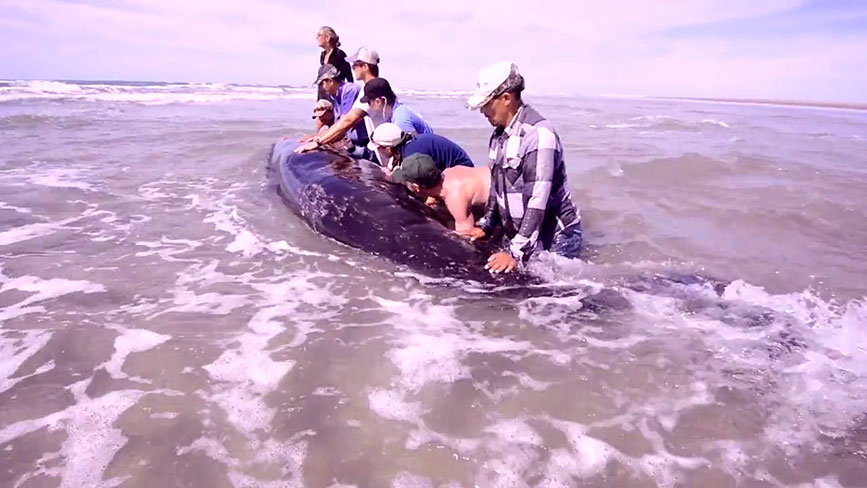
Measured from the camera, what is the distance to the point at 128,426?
3.07 metres

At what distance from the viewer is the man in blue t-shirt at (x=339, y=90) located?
8227 mm

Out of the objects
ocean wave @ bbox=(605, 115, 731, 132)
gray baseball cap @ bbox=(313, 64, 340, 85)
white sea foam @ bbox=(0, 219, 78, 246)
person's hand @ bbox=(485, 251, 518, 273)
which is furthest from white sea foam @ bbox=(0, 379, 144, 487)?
ocean wave @ bbox=(605, 115, 731, 132)

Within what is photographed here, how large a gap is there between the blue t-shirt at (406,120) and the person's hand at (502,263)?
220 cm

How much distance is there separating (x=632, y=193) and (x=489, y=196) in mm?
4705

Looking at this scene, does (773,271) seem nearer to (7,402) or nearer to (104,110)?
(7,402)

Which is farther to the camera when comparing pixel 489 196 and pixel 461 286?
pixel 489 196

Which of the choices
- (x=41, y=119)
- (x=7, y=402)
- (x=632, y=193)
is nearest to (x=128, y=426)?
(x=7, y=402)

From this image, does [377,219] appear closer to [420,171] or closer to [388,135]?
[420,171]

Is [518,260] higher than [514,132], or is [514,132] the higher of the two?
[514,132]

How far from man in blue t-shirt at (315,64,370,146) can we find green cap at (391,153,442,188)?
124 inches

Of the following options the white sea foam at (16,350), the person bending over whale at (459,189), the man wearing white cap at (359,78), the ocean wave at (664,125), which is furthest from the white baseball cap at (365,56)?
the ocean wave at (664,125)

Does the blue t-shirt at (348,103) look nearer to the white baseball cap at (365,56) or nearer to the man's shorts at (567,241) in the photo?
the white baseball cap at (365,56)

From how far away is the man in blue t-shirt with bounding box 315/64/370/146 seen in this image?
27.0 feet

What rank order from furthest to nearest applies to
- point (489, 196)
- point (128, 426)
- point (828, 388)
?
point (489, 196)
point (828, 388)
point (128, 426)
